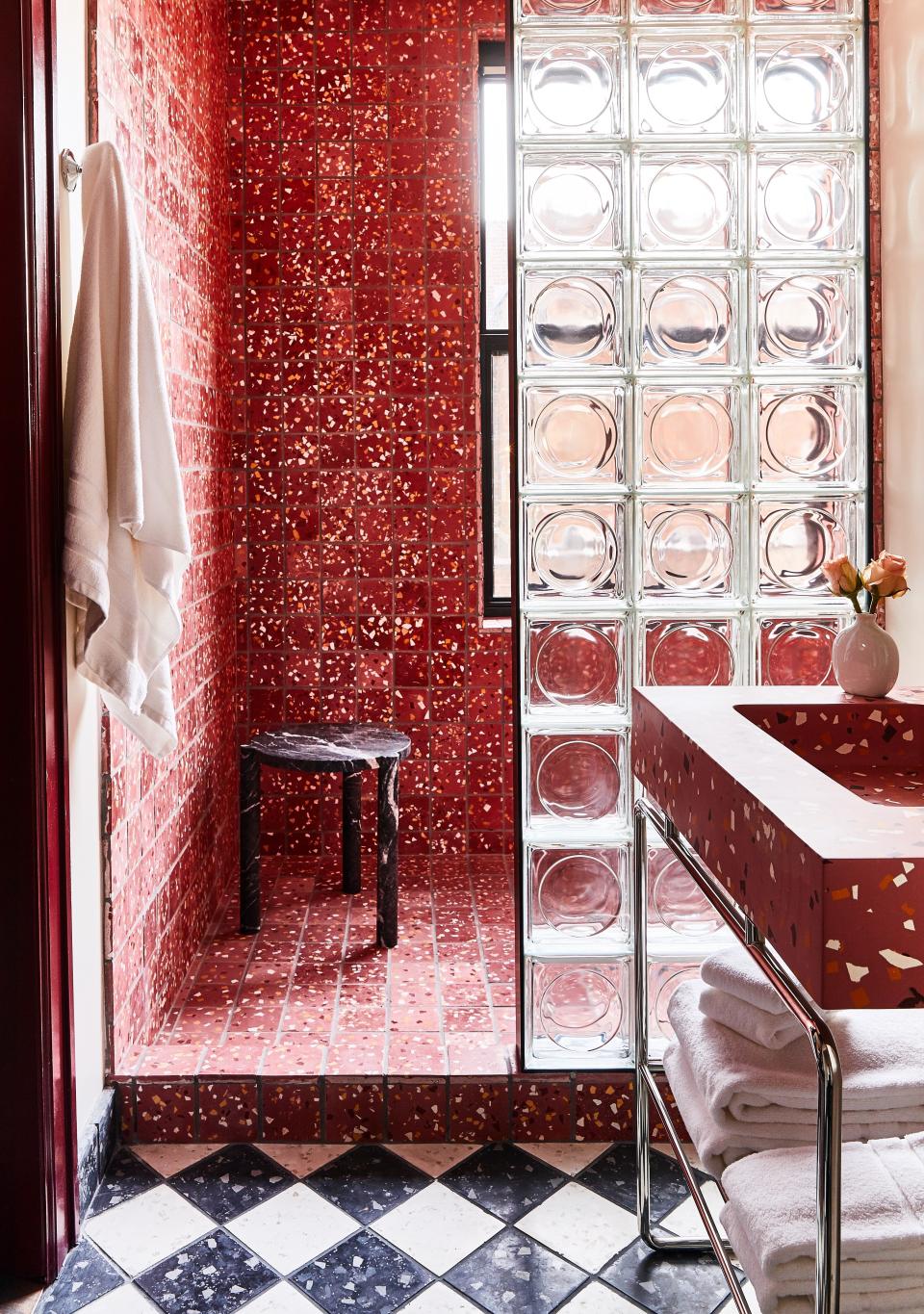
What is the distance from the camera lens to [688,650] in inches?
89.9

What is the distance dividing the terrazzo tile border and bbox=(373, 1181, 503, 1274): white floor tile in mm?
186

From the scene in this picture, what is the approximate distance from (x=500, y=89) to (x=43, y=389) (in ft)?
8.13

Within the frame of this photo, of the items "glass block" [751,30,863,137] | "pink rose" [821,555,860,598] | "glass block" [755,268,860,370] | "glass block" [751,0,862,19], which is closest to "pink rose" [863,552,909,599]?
"pink rose" [821,555,860,598]

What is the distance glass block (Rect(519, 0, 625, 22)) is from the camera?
2203 mm

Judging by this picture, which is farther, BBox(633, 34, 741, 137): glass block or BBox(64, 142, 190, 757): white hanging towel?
BBox(633, 34, 741, 137): glass block

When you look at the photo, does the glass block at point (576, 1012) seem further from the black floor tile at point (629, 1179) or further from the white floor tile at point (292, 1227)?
the white floor tile at point (292, 1227)

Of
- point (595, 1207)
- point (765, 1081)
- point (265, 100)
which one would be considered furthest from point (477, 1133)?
point (265, 100)

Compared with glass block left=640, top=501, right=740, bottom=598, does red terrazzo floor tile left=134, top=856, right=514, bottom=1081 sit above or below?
below

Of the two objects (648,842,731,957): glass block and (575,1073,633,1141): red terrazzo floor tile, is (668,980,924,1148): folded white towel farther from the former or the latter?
(575,1073,633,1141): red terrazzo floor tile

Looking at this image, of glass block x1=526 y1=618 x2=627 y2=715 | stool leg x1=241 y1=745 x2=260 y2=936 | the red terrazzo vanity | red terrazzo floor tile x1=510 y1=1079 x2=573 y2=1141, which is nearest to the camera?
the red terrazzo vanity

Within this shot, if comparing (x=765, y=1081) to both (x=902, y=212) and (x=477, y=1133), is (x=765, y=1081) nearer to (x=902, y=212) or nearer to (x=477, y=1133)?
(x=477, y=1133)

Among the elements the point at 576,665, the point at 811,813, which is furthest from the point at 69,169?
the point at 811,813

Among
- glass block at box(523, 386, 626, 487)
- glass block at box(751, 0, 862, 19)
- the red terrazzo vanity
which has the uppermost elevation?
glass block at box(751, 0, 862, 19)

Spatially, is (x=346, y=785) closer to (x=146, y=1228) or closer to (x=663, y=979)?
(x=663, y=979)
